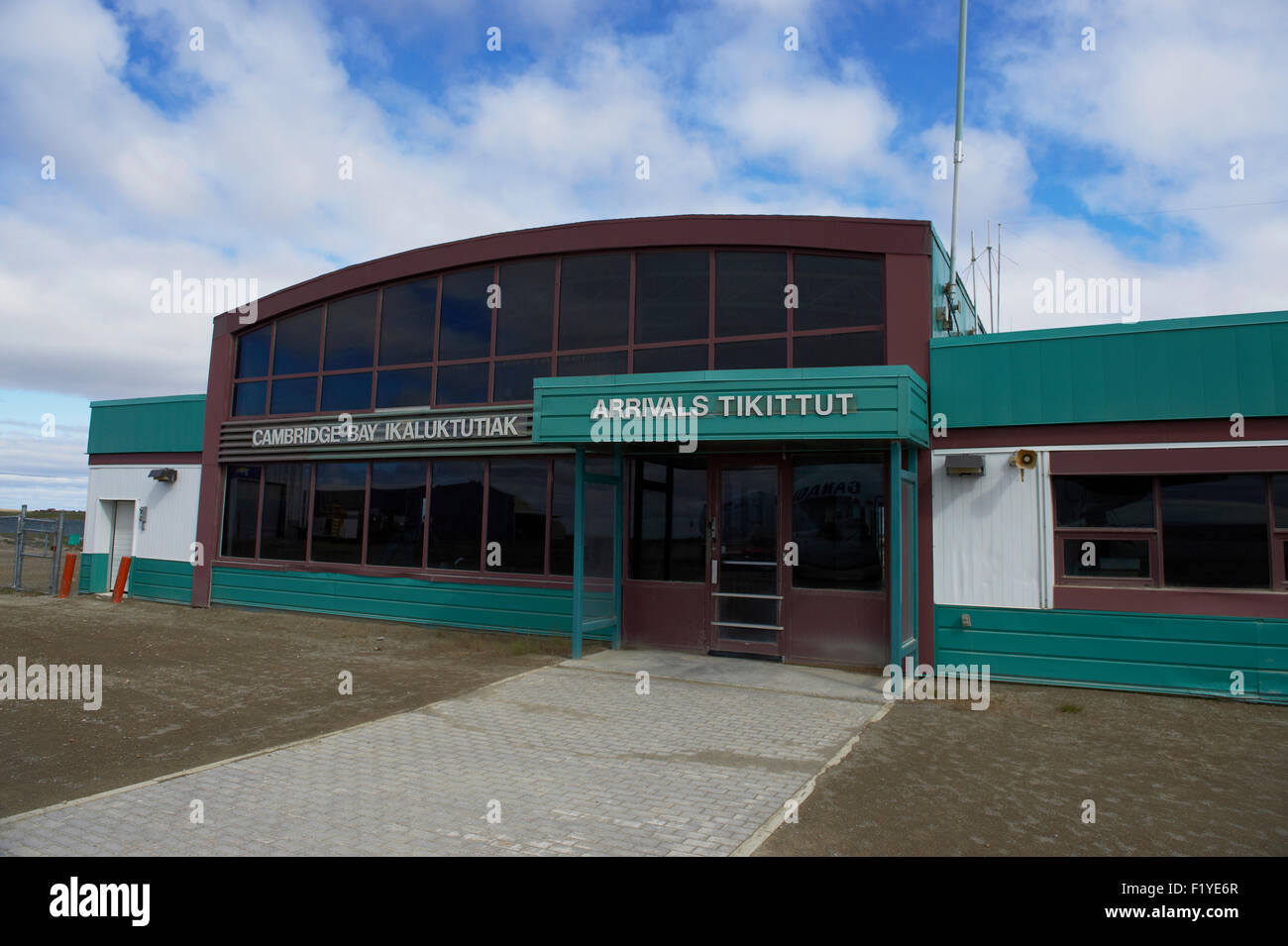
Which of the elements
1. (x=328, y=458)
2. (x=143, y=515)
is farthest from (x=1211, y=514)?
(x=143, y=515)

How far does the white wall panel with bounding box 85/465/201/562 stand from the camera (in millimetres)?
15641

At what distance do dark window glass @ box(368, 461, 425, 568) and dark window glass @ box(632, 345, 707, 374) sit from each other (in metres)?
4.25

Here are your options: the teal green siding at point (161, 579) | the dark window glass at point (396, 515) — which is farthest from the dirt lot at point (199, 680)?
the dark window glass at point (396, 515)

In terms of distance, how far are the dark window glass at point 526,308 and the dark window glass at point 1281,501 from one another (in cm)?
897

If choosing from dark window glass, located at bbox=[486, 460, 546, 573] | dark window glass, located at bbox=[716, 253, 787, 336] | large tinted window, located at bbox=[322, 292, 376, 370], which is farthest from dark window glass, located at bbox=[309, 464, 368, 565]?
dark window glass, located at bbox=[716, 253, 787, 336]

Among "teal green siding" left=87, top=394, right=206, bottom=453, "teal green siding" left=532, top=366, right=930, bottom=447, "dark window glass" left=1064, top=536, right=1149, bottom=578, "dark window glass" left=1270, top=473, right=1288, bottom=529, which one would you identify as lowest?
"dark window glass" left=1064, top=536, right=1149, bottom=578

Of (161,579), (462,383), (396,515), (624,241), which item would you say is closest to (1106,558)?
(624,241)

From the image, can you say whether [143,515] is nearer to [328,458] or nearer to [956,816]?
[328,458]

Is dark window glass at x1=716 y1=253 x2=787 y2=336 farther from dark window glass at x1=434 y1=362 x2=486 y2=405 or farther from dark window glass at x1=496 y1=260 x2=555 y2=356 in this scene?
dark window glass at x1=434 y1=362 x2=486 y2=405

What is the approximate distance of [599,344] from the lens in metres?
11.5

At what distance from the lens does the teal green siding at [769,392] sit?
8.29m

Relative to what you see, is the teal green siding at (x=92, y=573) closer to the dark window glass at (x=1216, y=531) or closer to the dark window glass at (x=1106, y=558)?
the dark window glass at (x=1106, y=558)
